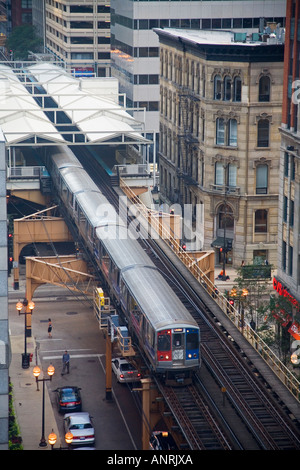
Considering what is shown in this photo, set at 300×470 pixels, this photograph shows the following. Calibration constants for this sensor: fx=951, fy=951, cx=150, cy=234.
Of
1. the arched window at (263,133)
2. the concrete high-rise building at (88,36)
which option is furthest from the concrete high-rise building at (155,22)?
the concrete high-rise building at (88,36)

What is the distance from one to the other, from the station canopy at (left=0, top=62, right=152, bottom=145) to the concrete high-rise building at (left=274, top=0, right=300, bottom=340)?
2256 centimetres

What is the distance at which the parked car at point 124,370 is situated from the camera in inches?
2153

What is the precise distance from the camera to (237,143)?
3059 inches

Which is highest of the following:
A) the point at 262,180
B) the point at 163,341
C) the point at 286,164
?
the point at 286,164

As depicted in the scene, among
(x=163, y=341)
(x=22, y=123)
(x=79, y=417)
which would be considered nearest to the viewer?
(x=163, y=341)

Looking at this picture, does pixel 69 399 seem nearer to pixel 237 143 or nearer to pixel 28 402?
pixel 28 402

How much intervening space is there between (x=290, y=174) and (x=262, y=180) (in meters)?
19.7

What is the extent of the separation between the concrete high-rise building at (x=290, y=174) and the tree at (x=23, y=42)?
12712cm

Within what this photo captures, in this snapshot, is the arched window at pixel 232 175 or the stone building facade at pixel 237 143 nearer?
the stone building facade at pixel 237 143

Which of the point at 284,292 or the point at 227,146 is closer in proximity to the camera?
the point at 284,292

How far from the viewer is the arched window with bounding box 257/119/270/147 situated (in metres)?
77.3

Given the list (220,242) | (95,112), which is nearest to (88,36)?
(95,112)

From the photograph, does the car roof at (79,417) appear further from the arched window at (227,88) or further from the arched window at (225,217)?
the arched window at (227,88)
